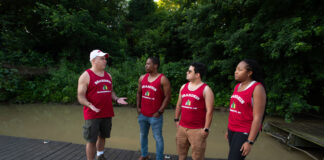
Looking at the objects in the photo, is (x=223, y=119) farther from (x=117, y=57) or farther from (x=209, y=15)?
(x=117, y=57)

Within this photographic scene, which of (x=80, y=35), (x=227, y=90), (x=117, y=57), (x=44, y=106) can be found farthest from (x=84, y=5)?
(x=227, y=90)

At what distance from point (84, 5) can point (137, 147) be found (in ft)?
38.6

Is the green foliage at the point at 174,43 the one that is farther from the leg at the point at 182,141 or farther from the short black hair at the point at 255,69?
the leg at the point at 182,141

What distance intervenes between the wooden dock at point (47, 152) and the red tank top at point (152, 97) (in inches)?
43.7

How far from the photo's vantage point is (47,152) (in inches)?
140

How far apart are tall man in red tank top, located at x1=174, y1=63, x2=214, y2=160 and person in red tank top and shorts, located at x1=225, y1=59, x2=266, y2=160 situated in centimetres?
34

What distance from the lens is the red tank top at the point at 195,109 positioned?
236 centimetres

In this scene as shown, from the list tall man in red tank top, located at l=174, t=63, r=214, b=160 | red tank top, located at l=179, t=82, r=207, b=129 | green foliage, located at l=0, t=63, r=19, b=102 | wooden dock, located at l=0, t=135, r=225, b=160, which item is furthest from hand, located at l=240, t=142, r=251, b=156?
green foliage, located at l=0, t=63, r=19, b=102

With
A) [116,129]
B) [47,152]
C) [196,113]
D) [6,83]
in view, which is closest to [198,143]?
[196,113]

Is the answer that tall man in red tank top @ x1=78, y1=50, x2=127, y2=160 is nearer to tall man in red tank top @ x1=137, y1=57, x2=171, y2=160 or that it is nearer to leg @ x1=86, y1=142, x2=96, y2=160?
leg @ x1=86, y1=142, x2=96, y2=160

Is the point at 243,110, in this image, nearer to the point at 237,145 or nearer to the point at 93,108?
the point at 237,145

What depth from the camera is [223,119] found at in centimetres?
703

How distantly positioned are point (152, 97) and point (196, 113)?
82 centimetres

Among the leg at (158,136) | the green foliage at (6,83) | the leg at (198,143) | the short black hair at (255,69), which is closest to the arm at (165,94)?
the leg at (158,136)
